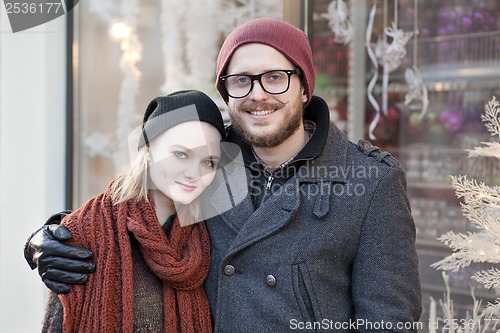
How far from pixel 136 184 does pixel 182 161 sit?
0.17 meters

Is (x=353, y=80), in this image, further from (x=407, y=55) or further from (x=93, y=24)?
(x=93, y=24)

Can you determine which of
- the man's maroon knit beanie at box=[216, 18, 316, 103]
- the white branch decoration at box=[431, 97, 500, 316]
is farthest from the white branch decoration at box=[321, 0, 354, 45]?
the man's maroon knit beanie at box=[216, 18, 316, 103]

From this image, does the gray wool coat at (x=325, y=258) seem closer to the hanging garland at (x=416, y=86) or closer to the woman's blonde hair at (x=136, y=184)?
the woman's blonde hair at (x=136, y=184)

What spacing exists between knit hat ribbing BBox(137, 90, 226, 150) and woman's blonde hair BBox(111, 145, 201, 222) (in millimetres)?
52

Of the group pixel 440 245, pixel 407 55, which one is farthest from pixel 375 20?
pixel 440 245

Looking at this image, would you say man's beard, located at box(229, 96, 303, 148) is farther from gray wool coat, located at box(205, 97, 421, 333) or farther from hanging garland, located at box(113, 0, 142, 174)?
hanging garland, located at box(113, 0, 142, 174)

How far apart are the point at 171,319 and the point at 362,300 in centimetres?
58

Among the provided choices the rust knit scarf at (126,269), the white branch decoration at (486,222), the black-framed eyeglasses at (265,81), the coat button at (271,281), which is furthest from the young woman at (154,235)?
the white branch decoration at (486,222)

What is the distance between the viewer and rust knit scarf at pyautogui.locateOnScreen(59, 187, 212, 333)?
67.8 inches

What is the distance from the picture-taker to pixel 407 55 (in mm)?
3422

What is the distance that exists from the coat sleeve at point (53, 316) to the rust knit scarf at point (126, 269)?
4cm

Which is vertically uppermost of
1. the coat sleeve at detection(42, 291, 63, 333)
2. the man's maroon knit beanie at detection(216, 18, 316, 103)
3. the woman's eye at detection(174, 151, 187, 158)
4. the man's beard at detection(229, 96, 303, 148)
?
the man's maroon knit beanie at detection(216, 18, 316, 103)

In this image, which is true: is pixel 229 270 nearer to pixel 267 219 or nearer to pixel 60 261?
pixel 267 219

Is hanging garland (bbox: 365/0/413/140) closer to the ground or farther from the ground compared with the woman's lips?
farther from the ground
